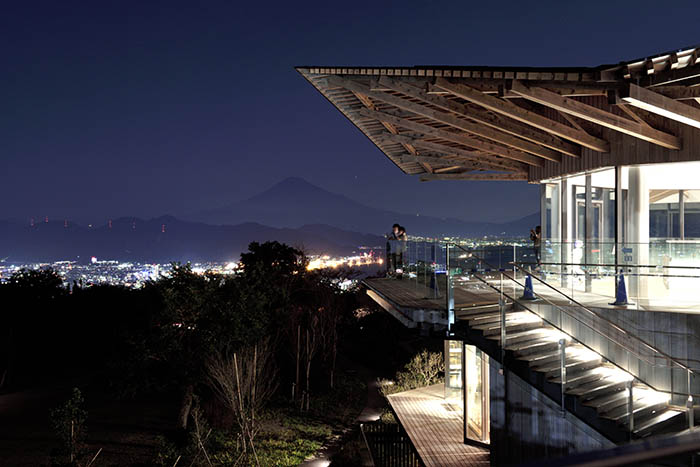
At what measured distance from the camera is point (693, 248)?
899cm

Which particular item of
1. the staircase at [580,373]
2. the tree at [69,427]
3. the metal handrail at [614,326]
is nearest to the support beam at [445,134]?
the metal handrail at [614,326]

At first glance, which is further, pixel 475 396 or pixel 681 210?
pixel 681 210

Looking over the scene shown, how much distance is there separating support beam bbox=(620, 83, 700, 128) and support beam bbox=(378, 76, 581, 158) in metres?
3.25

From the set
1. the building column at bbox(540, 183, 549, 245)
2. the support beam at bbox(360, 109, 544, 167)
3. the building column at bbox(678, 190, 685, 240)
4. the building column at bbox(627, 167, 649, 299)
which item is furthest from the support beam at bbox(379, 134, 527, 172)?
the building column at bbox(678, 190, 685, 240)

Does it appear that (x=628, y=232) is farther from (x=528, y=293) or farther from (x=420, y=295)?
(x=420, y=295)

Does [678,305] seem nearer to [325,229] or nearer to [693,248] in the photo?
[693,248]

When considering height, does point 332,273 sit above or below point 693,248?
below

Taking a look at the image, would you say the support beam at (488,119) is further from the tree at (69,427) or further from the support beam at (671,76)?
the tree at (69,427)

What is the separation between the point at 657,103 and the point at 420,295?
693cm

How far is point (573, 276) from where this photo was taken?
32.0 ft

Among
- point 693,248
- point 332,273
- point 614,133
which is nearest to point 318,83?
point 614,133

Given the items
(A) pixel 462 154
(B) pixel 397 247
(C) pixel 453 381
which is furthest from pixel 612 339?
(B) pixel 397 247

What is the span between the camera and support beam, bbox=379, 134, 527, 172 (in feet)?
45.6

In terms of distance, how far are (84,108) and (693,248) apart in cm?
16264
